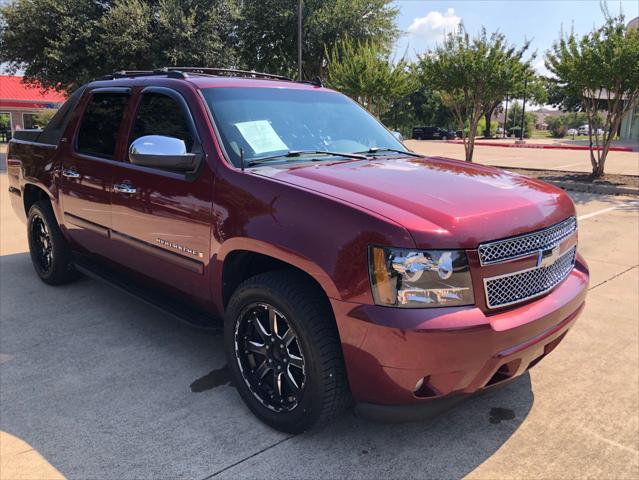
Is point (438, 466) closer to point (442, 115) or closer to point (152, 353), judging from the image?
point (152, 353)

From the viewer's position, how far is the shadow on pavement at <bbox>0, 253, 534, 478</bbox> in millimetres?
2684

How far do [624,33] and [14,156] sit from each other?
1292cm

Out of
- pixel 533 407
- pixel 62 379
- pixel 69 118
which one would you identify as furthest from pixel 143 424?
pixel 69 118

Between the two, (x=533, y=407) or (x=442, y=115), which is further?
(x=442, y=115)

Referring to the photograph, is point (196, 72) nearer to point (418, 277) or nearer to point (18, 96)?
point (418, 277)

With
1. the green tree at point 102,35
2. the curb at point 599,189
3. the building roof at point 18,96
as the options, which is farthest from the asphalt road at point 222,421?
the building roof at point 18,96

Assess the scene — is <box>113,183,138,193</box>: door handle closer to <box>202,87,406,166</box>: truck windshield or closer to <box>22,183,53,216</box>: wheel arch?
<box>202,87,406,166</box>: truck windshield

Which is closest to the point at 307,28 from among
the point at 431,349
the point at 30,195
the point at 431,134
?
the point at 30,195

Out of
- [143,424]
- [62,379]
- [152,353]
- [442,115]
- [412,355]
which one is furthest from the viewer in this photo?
[442,115]

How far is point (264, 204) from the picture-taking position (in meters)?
2.81

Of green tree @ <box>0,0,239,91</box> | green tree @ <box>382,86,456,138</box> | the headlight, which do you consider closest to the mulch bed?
the headlight

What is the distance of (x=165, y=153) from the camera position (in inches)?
124

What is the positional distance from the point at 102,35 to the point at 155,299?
54.8 ft

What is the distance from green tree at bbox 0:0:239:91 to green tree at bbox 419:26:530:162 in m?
8.31
